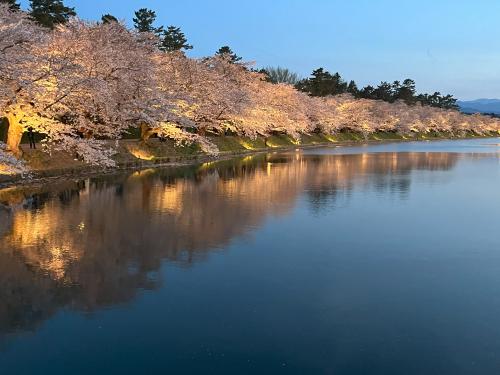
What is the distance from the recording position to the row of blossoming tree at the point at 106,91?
2330cm

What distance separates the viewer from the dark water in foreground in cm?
605

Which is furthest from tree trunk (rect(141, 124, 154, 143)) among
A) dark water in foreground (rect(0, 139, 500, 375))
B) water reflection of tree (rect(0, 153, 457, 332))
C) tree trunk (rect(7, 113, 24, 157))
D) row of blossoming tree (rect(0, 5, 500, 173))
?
dark water in foreground (rect(0, 139, 500, 375))

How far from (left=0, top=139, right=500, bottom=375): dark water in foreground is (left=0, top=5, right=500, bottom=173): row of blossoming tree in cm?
755

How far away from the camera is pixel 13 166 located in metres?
19.9

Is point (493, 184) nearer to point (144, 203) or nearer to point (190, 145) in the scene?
point (144, 203)

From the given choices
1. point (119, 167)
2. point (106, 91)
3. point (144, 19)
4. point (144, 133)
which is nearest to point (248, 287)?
point (106, 91)

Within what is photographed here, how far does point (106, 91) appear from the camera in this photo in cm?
2648

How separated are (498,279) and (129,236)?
7850 millimetres

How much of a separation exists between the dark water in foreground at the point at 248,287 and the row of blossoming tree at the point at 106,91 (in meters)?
7.55

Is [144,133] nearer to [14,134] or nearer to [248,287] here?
[14,134]

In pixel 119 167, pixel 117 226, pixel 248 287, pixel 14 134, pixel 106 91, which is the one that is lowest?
pixel 248 287

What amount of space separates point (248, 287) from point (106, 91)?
2036 centimetres

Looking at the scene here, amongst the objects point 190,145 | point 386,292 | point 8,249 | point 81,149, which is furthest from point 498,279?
point 190,145

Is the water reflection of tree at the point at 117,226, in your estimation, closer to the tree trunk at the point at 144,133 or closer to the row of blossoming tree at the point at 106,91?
the row of blossoming tree at the point at 106,91
